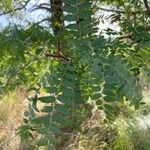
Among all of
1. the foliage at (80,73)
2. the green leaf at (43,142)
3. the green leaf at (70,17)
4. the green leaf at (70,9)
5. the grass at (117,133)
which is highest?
the green leaf at (70,9)

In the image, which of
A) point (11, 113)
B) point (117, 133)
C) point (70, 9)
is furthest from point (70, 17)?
point (11, 113)

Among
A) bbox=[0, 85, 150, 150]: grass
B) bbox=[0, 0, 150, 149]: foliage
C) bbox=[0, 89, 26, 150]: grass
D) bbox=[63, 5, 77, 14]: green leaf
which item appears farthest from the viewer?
bbox=[0, 89, 26, 150]: grass

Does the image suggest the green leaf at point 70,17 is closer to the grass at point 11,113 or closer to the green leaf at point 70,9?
the green leaf at point 70,9

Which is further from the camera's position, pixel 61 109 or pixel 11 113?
pixel 11 113

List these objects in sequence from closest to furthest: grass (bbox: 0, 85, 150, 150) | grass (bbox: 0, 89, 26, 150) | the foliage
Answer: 1. the foliage
2. grass (bbox: 0, 85, 150, 150)
3. grass (bbox: 0, 89, 26, 150)

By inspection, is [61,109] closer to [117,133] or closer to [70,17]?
[70,17]

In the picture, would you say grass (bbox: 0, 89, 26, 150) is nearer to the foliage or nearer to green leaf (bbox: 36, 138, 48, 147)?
the foliage

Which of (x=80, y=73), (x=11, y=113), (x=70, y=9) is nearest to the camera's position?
(x=70, y=9)

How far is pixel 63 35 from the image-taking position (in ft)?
4.46

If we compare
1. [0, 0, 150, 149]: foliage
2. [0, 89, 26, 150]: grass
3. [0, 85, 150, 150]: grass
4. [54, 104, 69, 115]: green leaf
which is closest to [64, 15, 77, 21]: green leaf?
[0, 0, 150, 149]: foliage

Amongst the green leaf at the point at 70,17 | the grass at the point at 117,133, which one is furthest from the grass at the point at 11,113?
the green leaf at the point at 70,17

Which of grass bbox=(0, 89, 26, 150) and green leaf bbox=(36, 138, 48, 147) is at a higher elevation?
green leaf bbox=(36, 138, 48, 147)

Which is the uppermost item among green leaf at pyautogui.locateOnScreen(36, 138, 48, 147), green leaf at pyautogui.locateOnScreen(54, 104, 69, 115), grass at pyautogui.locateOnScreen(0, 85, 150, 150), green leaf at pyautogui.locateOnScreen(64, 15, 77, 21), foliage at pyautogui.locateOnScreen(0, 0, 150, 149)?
green leaf at pyautogui.locateOnScreen(64, 15, 77, 21)

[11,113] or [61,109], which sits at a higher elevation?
[61,109]
